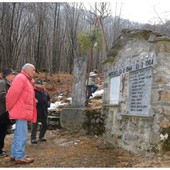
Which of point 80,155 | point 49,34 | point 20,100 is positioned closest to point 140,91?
point 80,155

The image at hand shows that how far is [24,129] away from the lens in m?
4.91

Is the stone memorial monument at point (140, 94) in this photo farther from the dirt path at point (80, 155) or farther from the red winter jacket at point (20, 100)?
the red winter jacket at point (20, 100)

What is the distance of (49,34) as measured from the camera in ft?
70.4

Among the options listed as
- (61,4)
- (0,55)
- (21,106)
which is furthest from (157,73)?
(61,4)

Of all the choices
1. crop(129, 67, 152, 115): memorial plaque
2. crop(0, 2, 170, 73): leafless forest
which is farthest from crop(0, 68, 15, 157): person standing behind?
crop(0, 2, 170, 73): leafless forest

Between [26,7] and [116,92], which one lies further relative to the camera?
[26,7]

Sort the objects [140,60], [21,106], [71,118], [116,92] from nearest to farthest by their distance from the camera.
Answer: [21,106]
[140,60]
[116,92]
[71,118]

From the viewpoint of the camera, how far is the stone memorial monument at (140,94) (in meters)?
5.16

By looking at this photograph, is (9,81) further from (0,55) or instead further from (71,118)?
(0,55)

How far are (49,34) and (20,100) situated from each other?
17.2 meters

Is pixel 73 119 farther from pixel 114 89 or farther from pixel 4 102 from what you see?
pixel 4 102

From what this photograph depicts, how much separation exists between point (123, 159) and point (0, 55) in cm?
1378

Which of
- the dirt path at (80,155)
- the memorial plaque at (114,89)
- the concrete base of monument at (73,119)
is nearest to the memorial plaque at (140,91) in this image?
the memorial plaque at (114,89)

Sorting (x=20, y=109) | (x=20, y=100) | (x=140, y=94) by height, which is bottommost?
(x=20, y=109)
